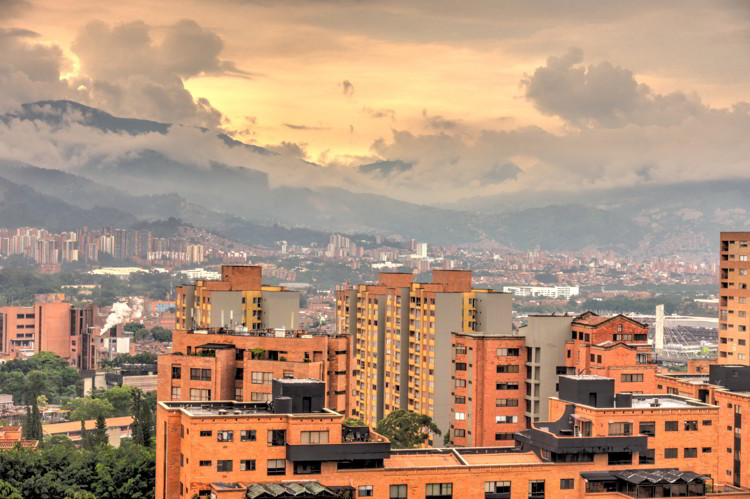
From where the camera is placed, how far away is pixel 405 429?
141ft

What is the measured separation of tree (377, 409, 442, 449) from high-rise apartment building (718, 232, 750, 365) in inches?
530

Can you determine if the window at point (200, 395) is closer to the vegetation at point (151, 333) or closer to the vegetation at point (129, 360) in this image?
the vegetation at point (129, 360)

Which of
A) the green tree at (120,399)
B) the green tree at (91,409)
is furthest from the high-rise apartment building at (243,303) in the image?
the green tree at (120,399)

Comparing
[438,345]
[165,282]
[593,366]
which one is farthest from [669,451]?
[165,282]

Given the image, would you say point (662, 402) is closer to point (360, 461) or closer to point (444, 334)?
point (360, 461)

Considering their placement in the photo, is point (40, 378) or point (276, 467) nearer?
point (276, 467)

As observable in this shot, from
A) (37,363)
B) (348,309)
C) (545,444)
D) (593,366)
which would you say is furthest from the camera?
(37,363)

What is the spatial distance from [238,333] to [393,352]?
16.8 m

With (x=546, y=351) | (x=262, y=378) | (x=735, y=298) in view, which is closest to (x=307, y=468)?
(x=262, y=378)

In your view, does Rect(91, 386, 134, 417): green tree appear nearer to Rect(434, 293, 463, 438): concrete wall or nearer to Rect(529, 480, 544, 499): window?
Rect(434, 293, 463, 438): concrete wall

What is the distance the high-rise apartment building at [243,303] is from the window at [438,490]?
61.4 feet

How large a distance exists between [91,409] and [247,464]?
43.7 meters

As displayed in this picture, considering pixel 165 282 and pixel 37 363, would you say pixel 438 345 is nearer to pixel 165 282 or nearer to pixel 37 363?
pixel 37 363

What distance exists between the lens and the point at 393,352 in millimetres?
53531
